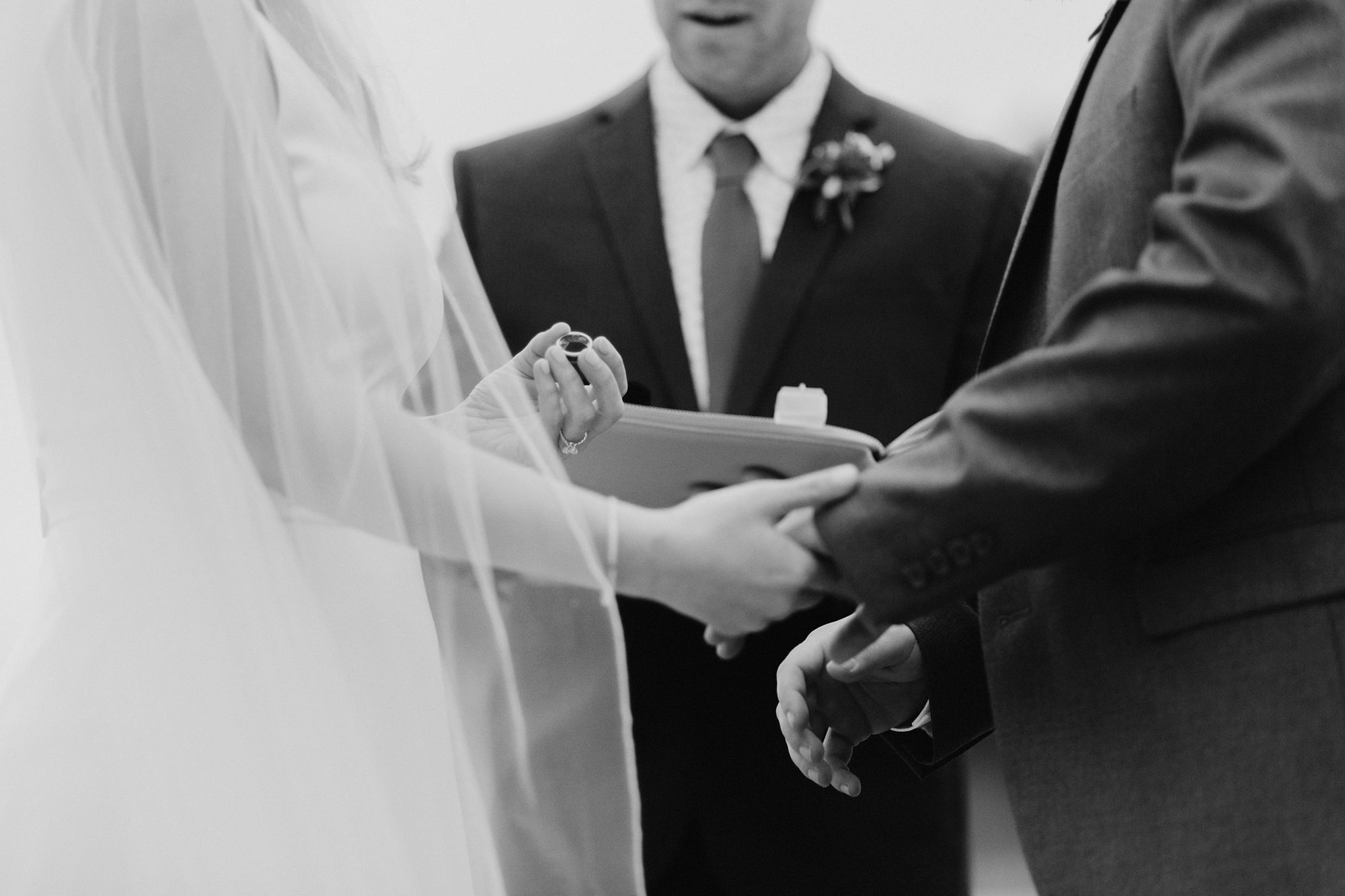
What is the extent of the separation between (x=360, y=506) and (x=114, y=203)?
33 cm

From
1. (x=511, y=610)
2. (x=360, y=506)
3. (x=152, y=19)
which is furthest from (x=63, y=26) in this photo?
(x=511, y=610)

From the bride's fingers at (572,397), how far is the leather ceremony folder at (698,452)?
0.05 m

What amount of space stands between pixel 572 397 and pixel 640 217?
1.80ft

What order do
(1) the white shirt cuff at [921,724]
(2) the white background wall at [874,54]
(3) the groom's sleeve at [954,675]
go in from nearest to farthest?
1. (3) the groom's sleeve at [954,675]
2. (1) the white shirt cuff at [921,724]
3. (2) the white background wall at [874,54]

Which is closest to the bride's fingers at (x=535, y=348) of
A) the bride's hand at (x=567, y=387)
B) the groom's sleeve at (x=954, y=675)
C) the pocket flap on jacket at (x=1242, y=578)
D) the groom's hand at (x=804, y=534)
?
the bride's hand at (x=567, y=387)

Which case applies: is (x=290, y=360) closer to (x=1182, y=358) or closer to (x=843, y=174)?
(x=1182, y=358)

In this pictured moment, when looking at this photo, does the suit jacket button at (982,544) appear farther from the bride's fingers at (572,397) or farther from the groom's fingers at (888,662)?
the bride's fingers at (572,397)

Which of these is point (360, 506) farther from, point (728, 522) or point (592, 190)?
point (592, 190)

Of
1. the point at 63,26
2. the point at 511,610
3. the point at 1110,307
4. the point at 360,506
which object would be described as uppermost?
the point at 63,26

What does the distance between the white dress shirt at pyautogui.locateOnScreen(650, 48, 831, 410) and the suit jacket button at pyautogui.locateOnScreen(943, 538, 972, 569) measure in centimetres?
90

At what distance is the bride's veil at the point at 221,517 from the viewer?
47.6 inches

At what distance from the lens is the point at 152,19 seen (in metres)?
1.27

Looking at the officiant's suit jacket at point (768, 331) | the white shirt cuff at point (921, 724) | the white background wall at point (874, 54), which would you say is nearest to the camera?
the white shirt cuff at point (921, 724)

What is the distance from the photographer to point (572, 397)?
1692 millimetres
